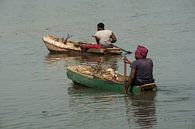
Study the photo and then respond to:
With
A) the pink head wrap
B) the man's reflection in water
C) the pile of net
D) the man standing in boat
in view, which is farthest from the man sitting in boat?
the man standing in boat

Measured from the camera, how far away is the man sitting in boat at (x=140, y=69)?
12.8 m

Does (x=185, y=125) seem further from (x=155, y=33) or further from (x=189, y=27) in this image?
(x=189, y=27)

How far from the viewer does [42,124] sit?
11.4m

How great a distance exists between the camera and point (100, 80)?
554 inches

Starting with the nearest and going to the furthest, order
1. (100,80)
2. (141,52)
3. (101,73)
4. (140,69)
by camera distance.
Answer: (141,52) < (140,69) < (100,80) < (101,73)

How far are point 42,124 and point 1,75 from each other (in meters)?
6.62

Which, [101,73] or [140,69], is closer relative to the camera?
[140,69]

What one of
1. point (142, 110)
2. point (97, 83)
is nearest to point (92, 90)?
point (97, 83)

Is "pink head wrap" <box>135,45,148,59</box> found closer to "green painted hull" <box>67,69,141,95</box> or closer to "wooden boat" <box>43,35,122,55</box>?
"green painted hull" <box>67,69,141,95</box>

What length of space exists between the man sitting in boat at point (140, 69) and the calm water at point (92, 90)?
33cm

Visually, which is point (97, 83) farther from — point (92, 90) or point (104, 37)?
point (104, 37)

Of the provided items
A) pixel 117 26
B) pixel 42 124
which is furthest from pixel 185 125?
pixel 117 26

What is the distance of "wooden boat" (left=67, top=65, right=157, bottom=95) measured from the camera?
13.0 meters

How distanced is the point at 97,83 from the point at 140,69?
1666 mm
